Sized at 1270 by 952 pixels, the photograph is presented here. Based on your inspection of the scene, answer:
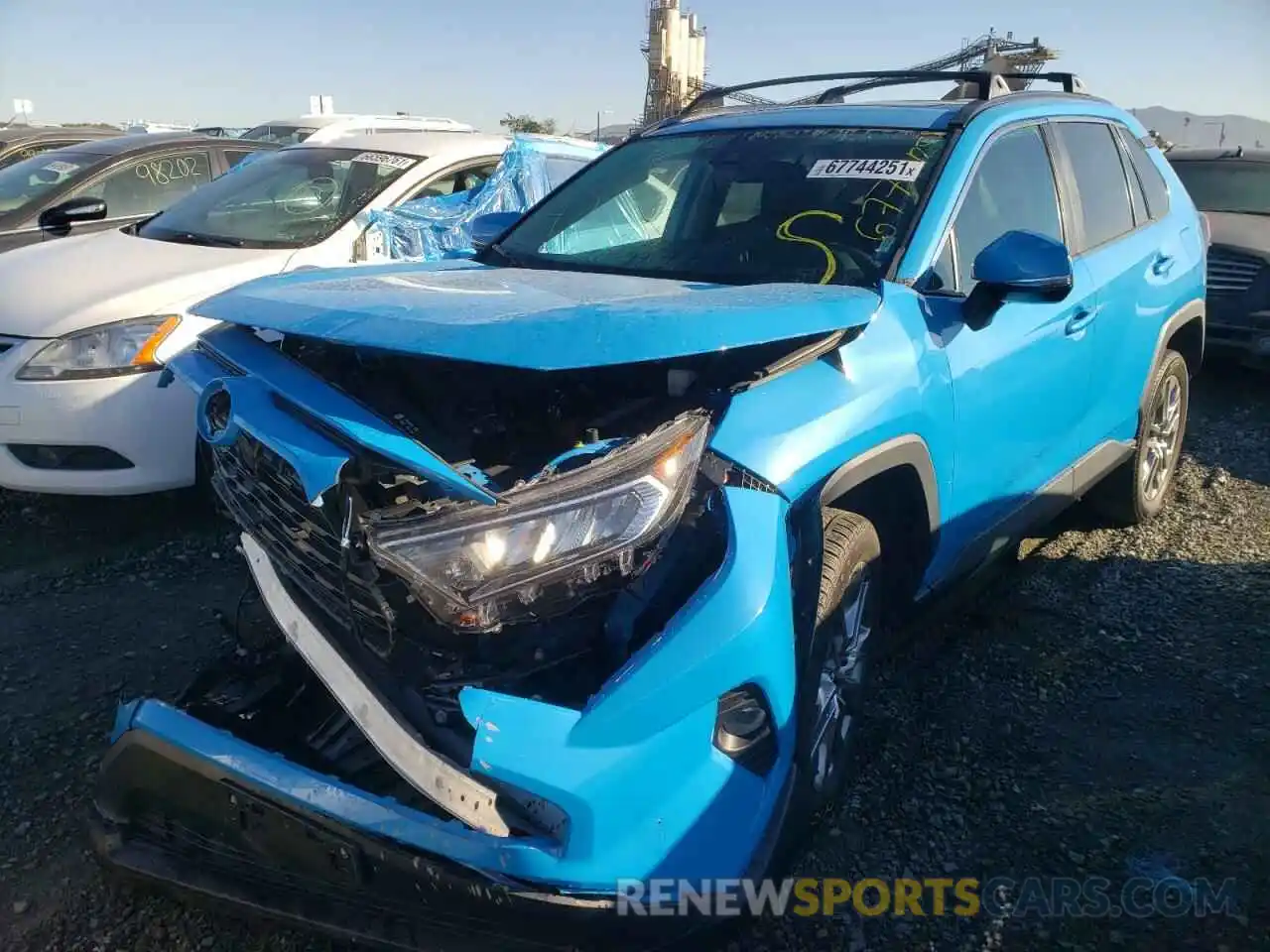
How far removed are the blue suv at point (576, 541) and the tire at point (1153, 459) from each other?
5.01 ft

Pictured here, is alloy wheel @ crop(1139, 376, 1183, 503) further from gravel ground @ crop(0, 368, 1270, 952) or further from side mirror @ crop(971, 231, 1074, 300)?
side mirror @ crop(971, 231, 1074, 300)

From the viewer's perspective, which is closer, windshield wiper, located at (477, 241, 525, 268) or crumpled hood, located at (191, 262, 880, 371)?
crumpled hood, located at (191, 262, 880, 371)

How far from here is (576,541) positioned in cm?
179

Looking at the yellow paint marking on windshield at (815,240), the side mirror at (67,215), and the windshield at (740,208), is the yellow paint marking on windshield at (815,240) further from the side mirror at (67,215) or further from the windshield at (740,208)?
the side mirror at (67,215)

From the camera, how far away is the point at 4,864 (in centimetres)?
237

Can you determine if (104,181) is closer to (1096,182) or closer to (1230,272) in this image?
(1096,182)

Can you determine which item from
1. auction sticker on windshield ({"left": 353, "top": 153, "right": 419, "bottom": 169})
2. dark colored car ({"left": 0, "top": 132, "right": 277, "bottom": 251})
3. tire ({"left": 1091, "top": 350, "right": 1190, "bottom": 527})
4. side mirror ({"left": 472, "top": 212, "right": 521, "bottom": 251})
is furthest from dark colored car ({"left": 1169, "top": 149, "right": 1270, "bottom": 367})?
dark colored car ({"left": 0, "top": 132, "right": 277, "bottom": 251})

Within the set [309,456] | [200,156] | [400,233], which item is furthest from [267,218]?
[309,456]

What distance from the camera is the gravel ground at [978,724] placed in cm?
222

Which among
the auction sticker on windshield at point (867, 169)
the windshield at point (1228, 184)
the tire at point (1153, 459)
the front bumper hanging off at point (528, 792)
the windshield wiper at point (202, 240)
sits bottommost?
the tire at point (1153, 459)

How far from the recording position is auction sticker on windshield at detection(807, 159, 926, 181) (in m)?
2.88

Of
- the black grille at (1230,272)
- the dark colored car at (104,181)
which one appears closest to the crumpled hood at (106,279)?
the dark colored car at (104,181)

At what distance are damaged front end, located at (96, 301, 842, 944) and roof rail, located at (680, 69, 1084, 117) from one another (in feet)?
6.53

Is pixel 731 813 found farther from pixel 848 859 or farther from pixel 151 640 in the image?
pixel 151 640
